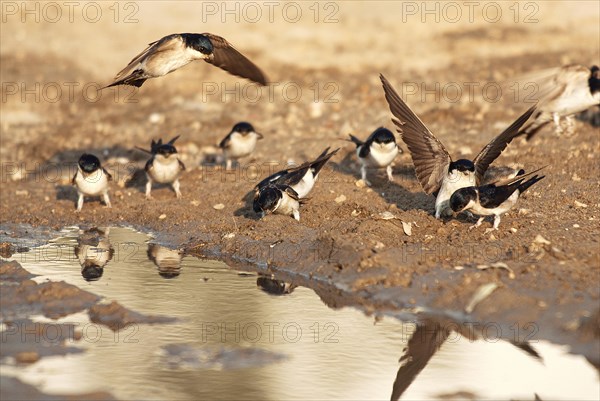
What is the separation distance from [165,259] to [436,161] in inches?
101

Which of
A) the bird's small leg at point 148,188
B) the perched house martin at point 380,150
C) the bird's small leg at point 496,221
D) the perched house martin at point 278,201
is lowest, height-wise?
the bird's small leg at point 496,221

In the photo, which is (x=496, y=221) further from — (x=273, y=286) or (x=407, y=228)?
(x=273, y=286)

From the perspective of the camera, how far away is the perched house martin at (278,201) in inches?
350

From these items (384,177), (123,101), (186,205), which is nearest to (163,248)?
(186,205)

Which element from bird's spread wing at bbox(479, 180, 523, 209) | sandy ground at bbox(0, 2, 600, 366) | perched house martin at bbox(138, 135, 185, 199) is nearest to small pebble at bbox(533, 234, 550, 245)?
sandy ground at bbox(0, 2, 600, 366)

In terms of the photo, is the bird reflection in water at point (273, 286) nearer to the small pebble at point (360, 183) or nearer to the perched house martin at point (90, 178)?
the small pebble at point (360, 183)

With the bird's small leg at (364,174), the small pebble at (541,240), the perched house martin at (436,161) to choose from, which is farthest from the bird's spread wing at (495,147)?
the bird's small leg at (364,174)

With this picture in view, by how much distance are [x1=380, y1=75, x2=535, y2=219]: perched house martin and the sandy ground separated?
1.10ft

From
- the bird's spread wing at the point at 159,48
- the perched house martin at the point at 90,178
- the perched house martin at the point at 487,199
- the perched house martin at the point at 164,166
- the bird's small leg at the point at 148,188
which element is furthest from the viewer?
the bird's small leg at the point at 148,188

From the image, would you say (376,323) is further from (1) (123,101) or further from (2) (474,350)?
(1) (123,101)

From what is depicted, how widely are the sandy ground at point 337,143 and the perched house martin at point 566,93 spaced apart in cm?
30

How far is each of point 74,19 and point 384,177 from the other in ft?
34.7

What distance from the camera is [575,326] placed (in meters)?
6.33

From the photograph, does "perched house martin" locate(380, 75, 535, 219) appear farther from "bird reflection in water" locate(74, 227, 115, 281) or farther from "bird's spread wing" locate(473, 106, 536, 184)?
"bird reflection in water" locate(74, 227, 115, 281)
